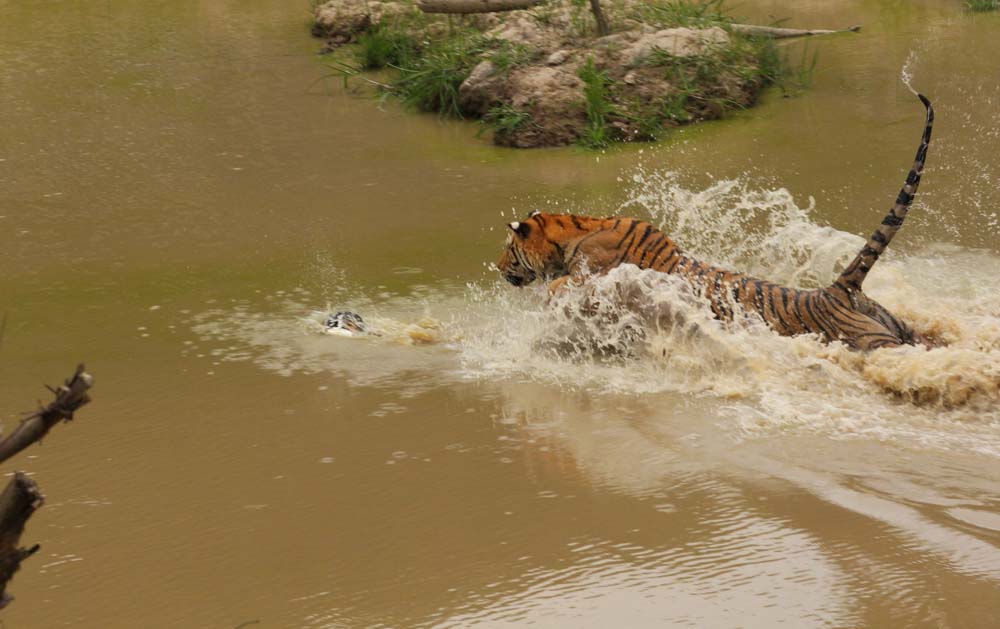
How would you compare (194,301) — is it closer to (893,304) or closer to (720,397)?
(720,397)

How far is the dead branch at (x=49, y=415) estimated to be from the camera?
1.65 meters

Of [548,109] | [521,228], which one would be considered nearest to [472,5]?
[548,109]

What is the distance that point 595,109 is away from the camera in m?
8.48

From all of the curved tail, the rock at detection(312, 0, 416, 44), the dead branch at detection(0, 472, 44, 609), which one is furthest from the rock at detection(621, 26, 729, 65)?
the dead branch at detection(0, 472, 44, 609)

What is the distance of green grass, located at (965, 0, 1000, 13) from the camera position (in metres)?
10.8

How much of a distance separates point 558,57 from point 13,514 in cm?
749

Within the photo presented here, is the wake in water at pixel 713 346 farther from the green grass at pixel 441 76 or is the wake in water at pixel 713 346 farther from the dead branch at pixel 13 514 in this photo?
the green grass at pixel 441 76

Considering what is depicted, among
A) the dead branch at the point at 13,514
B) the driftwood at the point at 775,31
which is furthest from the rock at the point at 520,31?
the dead branch at the point at 13,514

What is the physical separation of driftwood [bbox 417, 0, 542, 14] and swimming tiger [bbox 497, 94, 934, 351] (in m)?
4.69

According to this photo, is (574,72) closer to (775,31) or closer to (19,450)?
(775,31)

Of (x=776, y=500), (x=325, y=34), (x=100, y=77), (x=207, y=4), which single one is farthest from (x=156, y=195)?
(x=776, y=500)

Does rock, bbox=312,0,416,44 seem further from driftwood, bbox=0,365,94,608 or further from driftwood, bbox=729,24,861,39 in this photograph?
driftwood, bbox=0,365,94,608

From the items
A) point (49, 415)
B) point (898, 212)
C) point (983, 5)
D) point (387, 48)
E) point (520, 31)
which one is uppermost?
point (983, 5)

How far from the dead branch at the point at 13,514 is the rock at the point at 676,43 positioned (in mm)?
7515
